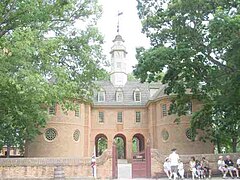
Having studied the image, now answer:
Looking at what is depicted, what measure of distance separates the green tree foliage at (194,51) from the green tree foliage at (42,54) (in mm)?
3537

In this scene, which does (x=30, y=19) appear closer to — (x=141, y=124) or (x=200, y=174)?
(x=200, y=174)

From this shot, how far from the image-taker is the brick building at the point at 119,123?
117ft

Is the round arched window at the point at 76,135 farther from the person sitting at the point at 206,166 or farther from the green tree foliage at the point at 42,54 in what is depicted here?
the person sitting at the point at 206,166

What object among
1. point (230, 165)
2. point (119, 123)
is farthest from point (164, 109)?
point (230, 165)

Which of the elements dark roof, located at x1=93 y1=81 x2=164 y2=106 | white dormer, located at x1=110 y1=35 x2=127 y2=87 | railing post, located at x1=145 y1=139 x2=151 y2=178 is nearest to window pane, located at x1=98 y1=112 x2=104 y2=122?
dark roof, located at x1=93 y1=81 x2=164 y2=106

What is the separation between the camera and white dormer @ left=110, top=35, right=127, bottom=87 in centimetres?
4706

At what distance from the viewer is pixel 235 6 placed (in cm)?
1989

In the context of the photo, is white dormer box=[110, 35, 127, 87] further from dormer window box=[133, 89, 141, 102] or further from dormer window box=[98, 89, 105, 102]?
dormer window box=[98, 89, 105, 102]

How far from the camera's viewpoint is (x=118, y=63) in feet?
158

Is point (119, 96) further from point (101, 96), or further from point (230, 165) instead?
point (230, 165)

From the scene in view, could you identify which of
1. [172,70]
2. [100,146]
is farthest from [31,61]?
[100,146]

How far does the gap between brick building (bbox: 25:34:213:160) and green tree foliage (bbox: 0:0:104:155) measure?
43.3 feet

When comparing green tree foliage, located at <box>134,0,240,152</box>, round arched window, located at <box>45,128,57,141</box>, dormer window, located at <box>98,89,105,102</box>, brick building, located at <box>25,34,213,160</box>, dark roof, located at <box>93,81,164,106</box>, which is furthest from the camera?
dormer window, located at <box>98,89,105,102</box>

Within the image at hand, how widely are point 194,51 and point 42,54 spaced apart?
9.52 meters
